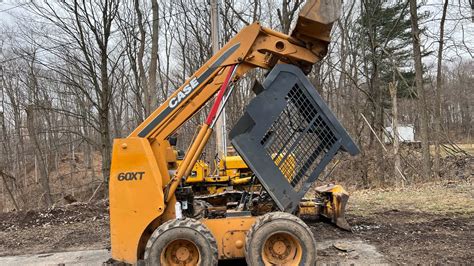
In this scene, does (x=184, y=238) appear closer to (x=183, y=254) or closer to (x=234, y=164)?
(x=183, y=254)

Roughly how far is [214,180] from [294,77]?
5.76 metres

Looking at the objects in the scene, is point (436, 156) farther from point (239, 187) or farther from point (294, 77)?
point (294, 77)

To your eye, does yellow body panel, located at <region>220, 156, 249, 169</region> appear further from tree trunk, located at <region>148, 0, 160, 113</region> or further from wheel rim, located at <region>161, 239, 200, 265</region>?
tree trunk, located at <region>148, 0, 160, 113</region>

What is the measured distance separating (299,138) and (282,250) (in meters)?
1.37

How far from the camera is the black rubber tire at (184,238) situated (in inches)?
188

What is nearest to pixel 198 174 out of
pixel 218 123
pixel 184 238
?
pixel 218 123

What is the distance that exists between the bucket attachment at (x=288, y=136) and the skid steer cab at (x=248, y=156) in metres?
0.01

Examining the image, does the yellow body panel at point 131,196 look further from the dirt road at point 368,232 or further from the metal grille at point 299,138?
the dirt road at point 368,232

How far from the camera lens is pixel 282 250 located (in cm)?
497

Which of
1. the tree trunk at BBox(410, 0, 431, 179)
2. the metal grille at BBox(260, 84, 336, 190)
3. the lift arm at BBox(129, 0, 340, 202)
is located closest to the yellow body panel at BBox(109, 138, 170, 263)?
the lift arm at BBox(129, 0, 340, 202)

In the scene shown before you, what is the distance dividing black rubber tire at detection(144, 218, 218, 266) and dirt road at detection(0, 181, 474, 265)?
5.86 ft

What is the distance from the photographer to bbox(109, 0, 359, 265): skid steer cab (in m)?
4.86

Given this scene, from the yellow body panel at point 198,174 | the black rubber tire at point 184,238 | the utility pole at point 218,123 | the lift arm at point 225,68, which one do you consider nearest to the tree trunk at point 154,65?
the utility pole at point 218,123

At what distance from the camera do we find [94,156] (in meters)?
44.4
